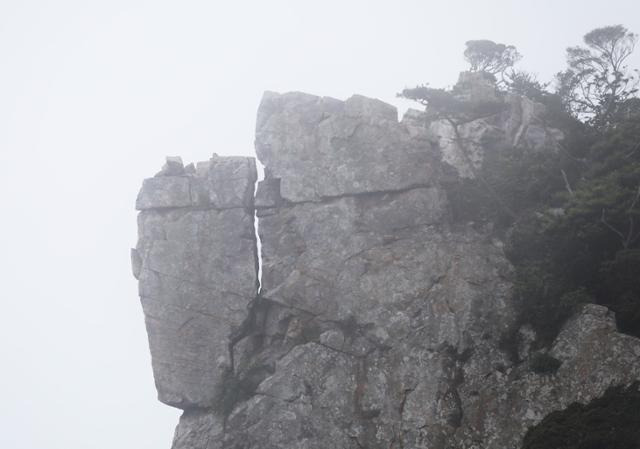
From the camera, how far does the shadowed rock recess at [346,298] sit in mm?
22625

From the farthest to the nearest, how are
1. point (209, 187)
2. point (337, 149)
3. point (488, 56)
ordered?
point (488, 56) < point (209, 187) < point (337, 149)

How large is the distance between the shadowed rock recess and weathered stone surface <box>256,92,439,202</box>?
0.29 feet

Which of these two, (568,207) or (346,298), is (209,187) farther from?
(568,207)

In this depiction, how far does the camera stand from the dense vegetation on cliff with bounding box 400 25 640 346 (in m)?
23.3

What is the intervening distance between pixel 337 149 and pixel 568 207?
12.5 m

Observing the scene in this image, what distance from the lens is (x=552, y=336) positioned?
75.4 feet

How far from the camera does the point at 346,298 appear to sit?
1075 inches

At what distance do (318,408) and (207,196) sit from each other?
44.1ft

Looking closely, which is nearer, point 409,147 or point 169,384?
point 169,384

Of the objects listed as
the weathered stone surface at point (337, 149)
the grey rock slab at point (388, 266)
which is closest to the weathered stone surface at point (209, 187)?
the weathered stone surface at point (337, 149)

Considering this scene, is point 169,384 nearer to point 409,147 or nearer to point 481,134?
point 409,147

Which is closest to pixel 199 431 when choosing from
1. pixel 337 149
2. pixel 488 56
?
pixel 337 149

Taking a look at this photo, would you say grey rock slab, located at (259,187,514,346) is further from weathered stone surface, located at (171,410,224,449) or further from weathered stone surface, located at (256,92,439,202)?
weathered stone surface, located at (171,410,224,449)

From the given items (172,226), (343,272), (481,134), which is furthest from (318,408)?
(481,134)
